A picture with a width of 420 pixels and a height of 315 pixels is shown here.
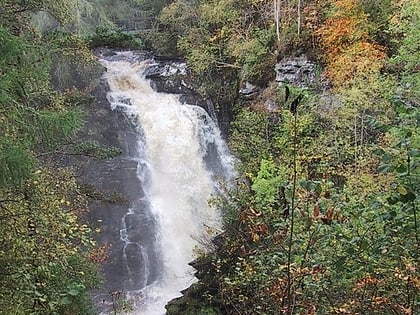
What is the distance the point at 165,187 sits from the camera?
46.5 feet

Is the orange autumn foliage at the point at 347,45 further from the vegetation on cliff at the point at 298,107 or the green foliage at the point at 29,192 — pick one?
the green foliage at the point at 29,192

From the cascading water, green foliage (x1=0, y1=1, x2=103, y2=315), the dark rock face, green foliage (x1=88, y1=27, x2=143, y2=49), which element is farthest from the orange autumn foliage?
green foliage (x1=88, y1=27, x2=143, y2=49)

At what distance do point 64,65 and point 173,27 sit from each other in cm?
635

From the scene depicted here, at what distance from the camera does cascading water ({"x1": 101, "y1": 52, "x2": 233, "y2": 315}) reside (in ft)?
39.1

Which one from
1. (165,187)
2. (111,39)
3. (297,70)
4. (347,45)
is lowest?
(165,187)

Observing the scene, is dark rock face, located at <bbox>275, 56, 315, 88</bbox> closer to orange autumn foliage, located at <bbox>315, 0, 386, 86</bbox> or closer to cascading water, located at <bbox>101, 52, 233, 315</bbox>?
orange autumn foliage, located at <bbox>315, 0, 386, 86</bbox>

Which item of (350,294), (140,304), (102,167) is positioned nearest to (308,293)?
(350,294)

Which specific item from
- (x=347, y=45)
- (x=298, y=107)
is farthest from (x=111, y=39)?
(x=298, y=107)

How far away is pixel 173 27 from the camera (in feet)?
61.1

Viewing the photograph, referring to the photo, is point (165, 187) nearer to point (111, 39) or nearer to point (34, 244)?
point (111, 39)

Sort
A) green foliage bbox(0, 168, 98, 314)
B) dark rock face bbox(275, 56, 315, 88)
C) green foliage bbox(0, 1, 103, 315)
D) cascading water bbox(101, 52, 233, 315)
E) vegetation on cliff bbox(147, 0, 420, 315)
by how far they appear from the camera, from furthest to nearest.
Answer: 1. dark rock face bbox(275, 56, 315, 88)
2. cascading water bbox(101, 52, 233, 315)
3. vegetation on cliff bbox(147, 0, 420, 315)
4. green foliage bbox(0, 1, 103, 315)
5. green foliage bbox(0, 168, 98, 314)

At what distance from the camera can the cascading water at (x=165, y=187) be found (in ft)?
39.1

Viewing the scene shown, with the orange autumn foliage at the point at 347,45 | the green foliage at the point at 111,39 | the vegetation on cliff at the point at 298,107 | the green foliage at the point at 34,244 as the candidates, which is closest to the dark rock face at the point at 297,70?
the vegetation on cliff at the point at 298,107

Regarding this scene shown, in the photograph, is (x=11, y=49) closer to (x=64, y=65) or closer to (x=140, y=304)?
(x=140, y=304)
